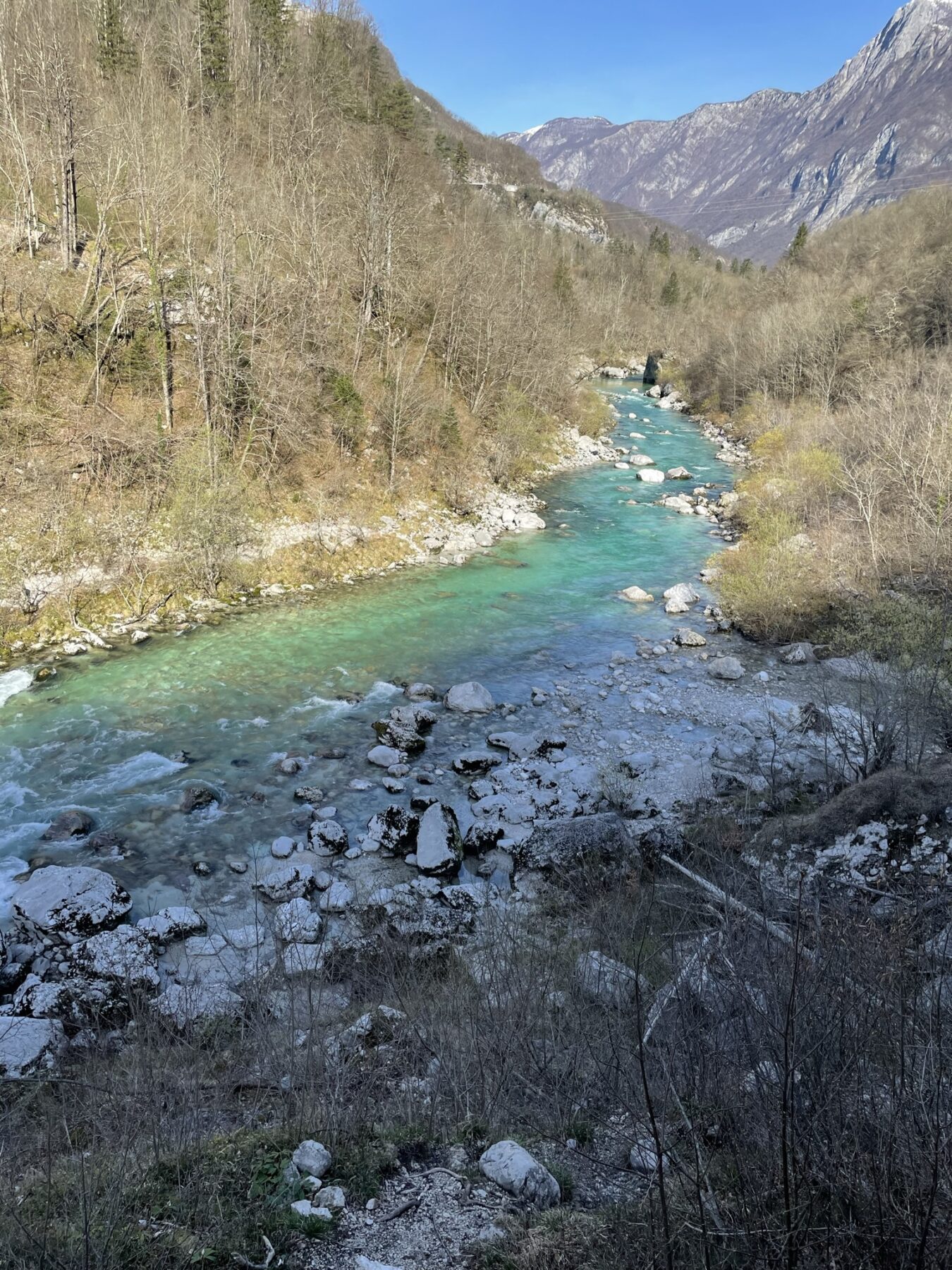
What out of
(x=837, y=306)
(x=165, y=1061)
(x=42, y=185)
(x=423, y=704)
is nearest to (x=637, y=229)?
(x=837, y=306)

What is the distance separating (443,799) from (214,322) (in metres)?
18.5

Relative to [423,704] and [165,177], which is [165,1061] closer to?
[423,704]

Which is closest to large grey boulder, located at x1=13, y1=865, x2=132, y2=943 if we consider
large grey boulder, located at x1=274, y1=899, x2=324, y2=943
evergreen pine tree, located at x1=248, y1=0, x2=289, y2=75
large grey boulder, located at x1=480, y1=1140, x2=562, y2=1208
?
large grey boulder, located at x1=274, y1=899, x2=324, y2=943

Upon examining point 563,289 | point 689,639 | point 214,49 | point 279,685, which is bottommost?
point 279,685

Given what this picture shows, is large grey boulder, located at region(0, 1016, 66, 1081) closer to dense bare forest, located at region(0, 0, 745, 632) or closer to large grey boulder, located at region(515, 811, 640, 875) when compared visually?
large grey boulder, located at region(515, 811, 640, 875)

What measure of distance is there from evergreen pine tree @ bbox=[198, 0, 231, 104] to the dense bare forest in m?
0.17

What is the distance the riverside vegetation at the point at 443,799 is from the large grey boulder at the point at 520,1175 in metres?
0.02

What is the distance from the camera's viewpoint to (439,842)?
428 inches

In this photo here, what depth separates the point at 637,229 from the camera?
154 metres

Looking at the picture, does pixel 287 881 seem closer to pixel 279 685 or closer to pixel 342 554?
pixel 279 685

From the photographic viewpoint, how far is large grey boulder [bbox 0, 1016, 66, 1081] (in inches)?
258

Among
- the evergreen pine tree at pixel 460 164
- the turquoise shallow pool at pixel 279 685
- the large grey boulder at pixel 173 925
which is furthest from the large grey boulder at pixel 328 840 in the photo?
the evergreen pine tree at pixel 460 164

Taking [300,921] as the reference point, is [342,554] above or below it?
above

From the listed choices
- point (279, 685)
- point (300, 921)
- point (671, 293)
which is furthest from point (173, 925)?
point (671, 293)
